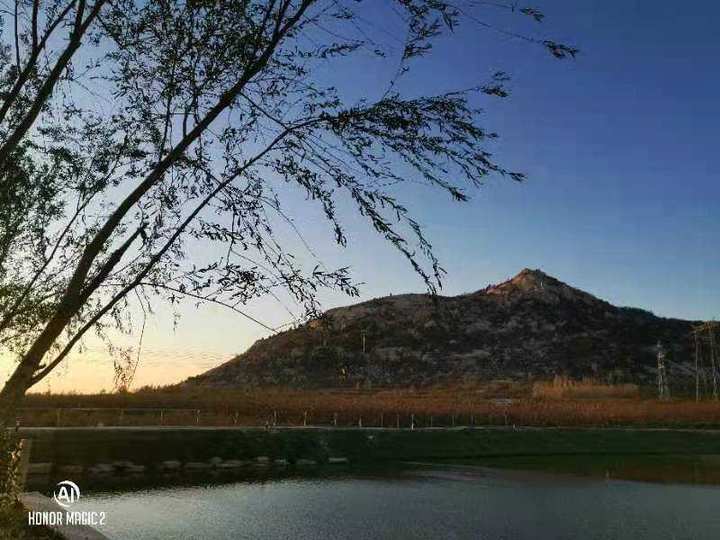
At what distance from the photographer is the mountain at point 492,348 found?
8606 centimetres

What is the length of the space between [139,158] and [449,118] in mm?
3686

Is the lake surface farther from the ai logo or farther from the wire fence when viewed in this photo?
the wire fence

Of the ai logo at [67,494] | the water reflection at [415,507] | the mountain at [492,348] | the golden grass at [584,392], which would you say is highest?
the mountain at [492,348]

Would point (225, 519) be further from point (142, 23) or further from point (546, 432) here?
point (546, 432)

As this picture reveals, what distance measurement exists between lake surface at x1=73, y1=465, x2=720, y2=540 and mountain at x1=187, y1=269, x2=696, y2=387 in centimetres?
5117

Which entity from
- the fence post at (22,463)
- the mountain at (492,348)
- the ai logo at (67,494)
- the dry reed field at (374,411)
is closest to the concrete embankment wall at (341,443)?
the ai logo at (67,494)

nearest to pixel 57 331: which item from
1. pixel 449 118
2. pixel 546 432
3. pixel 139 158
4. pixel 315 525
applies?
pixel 139 158

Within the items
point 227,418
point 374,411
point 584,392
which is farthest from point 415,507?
point 584,392

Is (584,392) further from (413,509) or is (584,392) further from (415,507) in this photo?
(413,509)

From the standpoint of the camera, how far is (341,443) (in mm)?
35812

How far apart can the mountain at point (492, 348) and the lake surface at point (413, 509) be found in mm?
51174

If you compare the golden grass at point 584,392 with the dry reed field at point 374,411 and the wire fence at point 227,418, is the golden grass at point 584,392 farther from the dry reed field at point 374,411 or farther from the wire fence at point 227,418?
the wire fence at point 227,418

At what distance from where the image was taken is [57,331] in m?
7.12

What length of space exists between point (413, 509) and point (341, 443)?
15.5 m
